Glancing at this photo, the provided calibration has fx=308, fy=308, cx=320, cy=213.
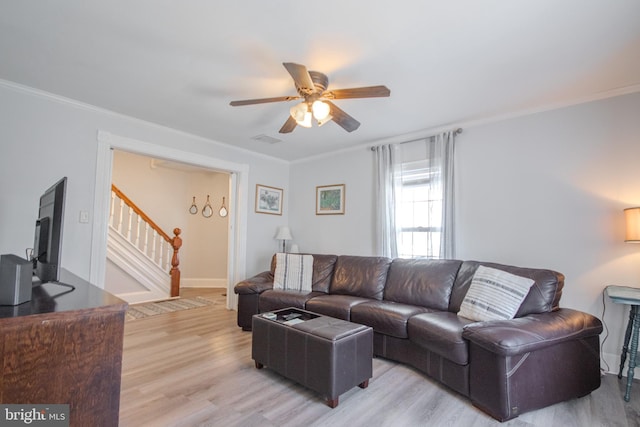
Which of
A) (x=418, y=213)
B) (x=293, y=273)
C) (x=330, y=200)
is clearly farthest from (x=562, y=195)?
(x=293, y=273)

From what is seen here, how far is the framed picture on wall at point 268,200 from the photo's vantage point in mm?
4758

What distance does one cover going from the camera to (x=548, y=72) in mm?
2375

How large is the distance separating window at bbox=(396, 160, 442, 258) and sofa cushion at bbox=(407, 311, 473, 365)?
111 cm

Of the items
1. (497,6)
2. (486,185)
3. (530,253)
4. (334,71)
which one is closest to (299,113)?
(334,71)

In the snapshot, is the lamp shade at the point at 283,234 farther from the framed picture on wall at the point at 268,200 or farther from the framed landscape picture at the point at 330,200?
the framed landscape picture at the point at 330,200

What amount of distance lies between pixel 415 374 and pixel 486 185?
6.70 ft

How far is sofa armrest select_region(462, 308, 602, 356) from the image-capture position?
1875mm

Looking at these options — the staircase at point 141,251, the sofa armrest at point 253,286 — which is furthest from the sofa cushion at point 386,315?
the staircase at point 141,251

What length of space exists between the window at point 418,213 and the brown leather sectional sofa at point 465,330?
0.34 m

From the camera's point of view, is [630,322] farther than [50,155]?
No

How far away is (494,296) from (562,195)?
125 centimetres

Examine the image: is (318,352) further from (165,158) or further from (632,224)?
(165,158)

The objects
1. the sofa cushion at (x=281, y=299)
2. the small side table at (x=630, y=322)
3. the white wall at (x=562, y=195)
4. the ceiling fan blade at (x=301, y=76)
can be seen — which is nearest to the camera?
the ceiling fan blade at (x=301, y=76)

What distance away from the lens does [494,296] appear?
2424 millimetres
